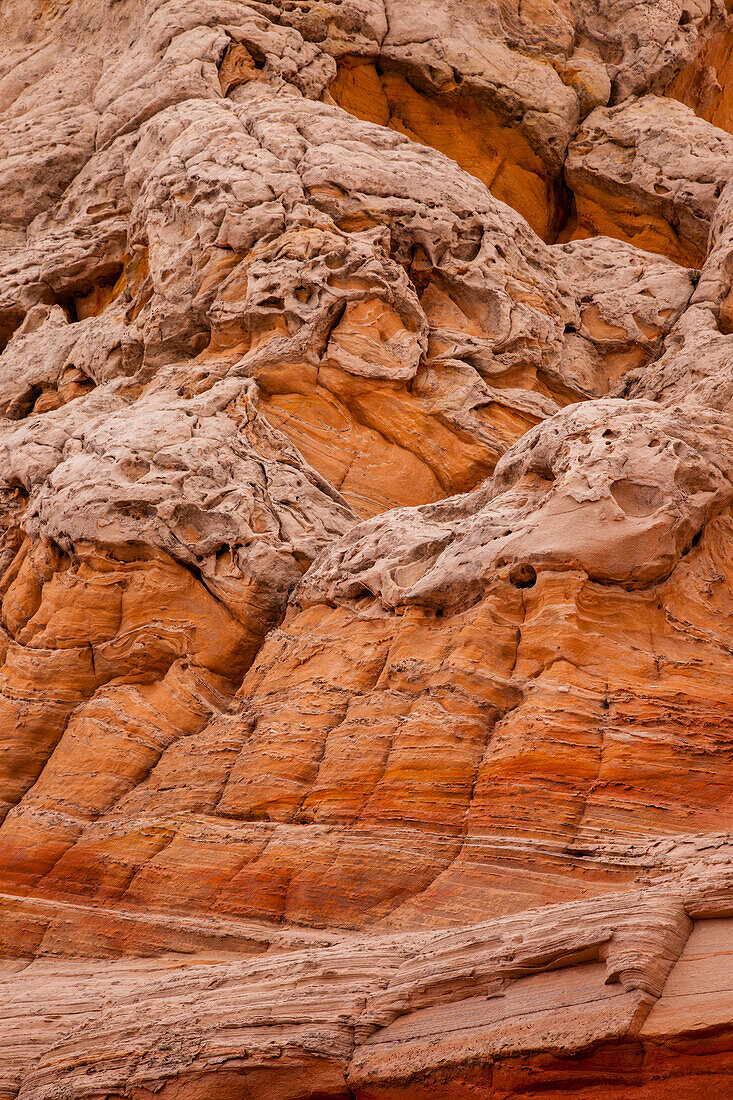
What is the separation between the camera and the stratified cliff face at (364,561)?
18.7 feet

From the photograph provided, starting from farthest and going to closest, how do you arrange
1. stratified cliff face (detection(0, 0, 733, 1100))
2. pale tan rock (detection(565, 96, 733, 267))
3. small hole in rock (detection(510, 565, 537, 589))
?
pale tan rock (detection(565, 96, 733, 267)), small hole in rock (detection(510, 565, 537, 589)), stratified cliff face (detection(0, 0, 733, 1100))

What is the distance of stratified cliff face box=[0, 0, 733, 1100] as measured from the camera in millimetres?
5715

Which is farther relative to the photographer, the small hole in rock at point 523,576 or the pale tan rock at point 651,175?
the pale tan rock at point 651,175

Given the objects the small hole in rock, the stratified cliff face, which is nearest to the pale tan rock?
the stratified cliff face

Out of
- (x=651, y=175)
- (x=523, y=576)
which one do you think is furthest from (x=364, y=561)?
(x=651, y=175)

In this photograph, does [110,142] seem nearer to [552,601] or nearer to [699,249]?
[699,249]

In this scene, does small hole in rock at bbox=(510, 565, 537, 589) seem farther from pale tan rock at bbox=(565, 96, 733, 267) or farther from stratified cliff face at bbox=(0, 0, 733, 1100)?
pale tan rock at bbox=(565, 96, 733, 267)

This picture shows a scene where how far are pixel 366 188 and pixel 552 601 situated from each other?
24.3 feet

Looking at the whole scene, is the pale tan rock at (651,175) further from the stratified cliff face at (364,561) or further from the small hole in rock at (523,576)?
the small hole in rock at (523,576)

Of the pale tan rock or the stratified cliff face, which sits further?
the pale tan rock

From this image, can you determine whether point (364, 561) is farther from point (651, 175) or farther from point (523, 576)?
point (651, 175)

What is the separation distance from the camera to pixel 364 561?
359 inches

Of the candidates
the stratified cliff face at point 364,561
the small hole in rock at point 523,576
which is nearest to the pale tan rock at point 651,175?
the stratified cliff face at point 364,561

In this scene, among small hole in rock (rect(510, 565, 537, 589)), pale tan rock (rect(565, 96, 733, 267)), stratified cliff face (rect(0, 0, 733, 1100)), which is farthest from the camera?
pale tan rock (rect(565, 96, 733, 267))
